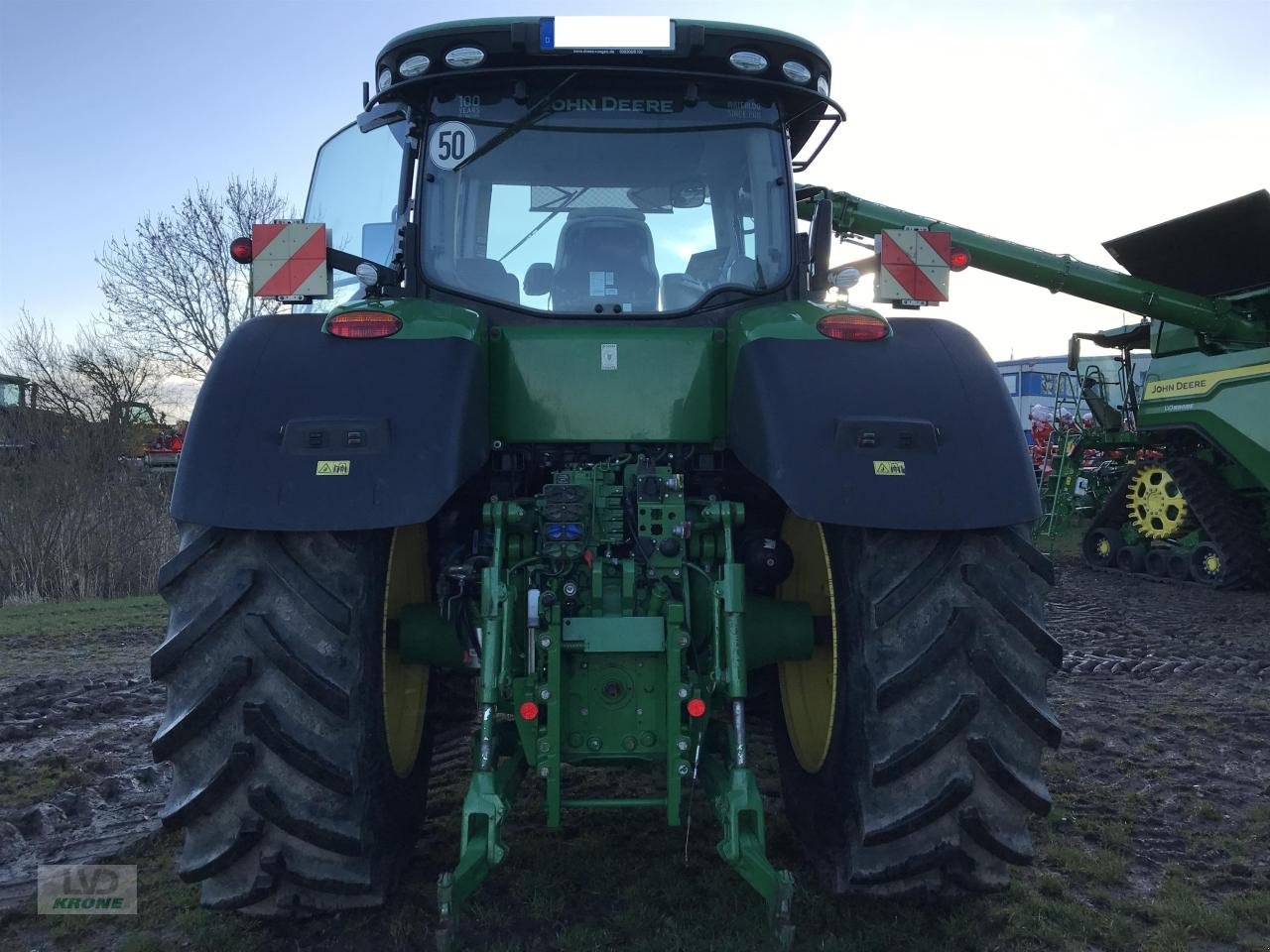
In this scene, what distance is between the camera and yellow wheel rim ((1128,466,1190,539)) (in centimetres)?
1145

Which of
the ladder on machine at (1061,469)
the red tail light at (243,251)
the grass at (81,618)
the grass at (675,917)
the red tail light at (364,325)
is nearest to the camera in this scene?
the grass at (675,917)

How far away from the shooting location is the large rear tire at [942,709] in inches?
99.9

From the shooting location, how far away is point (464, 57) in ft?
10.5

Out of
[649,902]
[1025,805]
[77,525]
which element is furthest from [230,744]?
[77,525]

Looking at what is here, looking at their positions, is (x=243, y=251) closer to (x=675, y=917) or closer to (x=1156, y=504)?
(x=675, y=917)

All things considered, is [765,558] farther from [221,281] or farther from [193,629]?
[221,281]

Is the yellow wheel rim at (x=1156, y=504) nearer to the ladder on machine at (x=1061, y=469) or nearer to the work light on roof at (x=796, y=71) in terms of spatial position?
the ladder on machine at (x=1061, y=469)

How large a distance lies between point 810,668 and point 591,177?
176 centimetres

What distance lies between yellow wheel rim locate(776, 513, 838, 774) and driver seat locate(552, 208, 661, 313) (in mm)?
890

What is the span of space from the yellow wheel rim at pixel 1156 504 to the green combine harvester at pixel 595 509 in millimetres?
9494

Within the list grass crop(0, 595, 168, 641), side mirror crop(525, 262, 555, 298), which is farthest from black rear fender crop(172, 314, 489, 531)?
grass crop(0, 595, 168, 641)

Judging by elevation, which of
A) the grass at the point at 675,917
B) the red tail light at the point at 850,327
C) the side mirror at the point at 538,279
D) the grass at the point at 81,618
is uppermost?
the side mirror at the point at 538,279

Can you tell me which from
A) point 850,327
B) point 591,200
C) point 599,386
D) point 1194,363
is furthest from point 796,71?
point 1194,363

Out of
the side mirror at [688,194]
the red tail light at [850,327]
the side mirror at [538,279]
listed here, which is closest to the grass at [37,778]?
the side mirror at [538,279]
